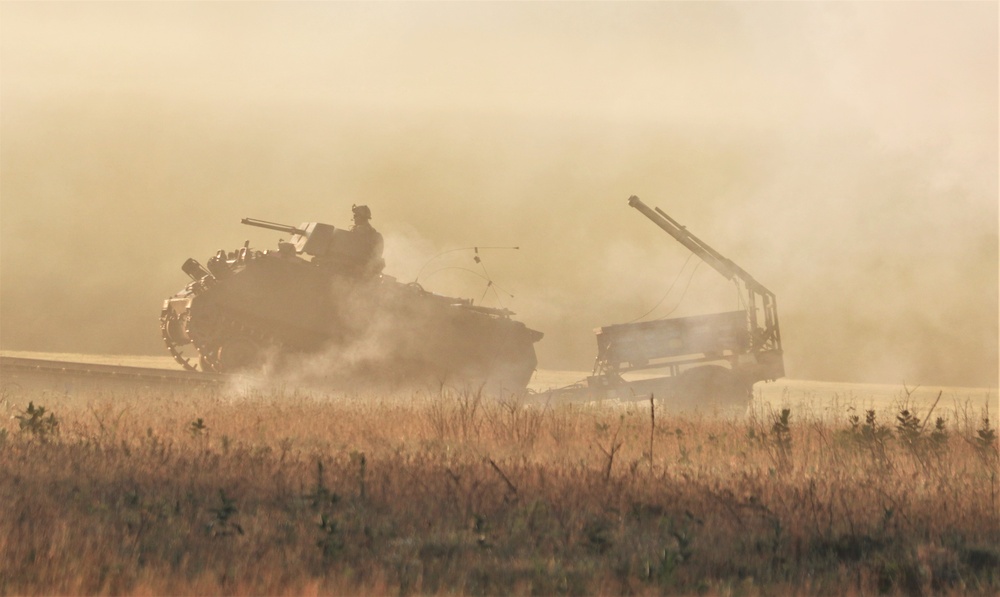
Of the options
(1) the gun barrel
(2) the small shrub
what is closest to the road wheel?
(1) the gun barrel

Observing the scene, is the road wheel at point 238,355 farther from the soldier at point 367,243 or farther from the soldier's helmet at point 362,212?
the soldier's helmet at point 362,212

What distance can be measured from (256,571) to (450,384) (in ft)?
64.1

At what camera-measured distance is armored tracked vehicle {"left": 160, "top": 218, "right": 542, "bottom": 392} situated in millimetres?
23547

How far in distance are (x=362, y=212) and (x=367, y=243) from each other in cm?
87

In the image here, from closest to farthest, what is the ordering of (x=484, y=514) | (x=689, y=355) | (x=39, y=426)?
1. (x=484, y=514)
2. (x=39, y=426)
3. (x=689, y=355)

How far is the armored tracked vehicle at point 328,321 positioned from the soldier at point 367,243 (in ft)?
0.17

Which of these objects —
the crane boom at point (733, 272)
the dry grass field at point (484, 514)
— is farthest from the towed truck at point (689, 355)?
the dry grass field at point (484, 514)

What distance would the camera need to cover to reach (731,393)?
22.1 metres

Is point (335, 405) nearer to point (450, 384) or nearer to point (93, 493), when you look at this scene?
point (93, 493)

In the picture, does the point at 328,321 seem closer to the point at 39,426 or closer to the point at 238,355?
the point at 238,355

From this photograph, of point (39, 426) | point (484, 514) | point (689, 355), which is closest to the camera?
point (484, 514)

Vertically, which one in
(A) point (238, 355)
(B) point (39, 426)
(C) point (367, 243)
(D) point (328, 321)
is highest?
(C) point (367, 243)

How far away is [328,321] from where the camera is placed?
2422 centimetres

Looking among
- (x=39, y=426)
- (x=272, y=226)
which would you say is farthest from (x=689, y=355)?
(x=39, y=426)
